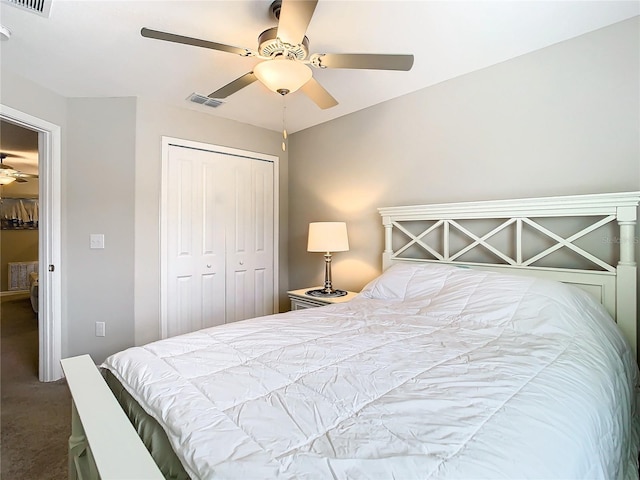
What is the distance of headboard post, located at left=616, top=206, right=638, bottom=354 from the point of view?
1.73 metres

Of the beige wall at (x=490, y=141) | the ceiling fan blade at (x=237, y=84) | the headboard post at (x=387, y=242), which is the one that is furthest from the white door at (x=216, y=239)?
the headboard post at (x=387, y=242)

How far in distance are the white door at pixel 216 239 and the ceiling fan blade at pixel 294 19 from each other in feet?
6.60

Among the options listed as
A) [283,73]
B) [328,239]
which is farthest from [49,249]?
[283,73]

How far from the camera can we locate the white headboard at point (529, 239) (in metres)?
1.75

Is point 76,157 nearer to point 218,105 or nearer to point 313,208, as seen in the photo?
point 218,105

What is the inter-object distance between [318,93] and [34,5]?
4.86 feet

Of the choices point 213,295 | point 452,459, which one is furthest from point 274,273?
point 452,459

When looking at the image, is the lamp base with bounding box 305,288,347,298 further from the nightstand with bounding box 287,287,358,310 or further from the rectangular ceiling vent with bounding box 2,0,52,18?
the rectangular ceiling vent with bounding box 2,0,52,18

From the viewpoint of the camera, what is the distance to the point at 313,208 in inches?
146

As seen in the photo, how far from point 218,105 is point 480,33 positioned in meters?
2.19

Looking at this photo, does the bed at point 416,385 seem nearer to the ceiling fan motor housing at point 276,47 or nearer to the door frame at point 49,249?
the ceiling fan motor housing at point 276,47

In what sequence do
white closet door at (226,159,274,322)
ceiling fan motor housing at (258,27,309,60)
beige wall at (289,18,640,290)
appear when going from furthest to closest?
white closet door at (226,159,274,322) → beige wall at (289,18,640,290) → ceiling fan motor housing at (258,27,309,60)

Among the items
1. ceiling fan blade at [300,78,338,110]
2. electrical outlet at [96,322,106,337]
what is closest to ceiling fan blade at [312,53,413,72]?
ceiling fan blade at [300,78,338,110]

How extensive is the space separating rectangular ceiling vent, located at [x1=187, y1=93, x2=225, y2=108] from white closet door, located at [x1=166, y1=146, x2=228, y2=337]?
1.52 ft
